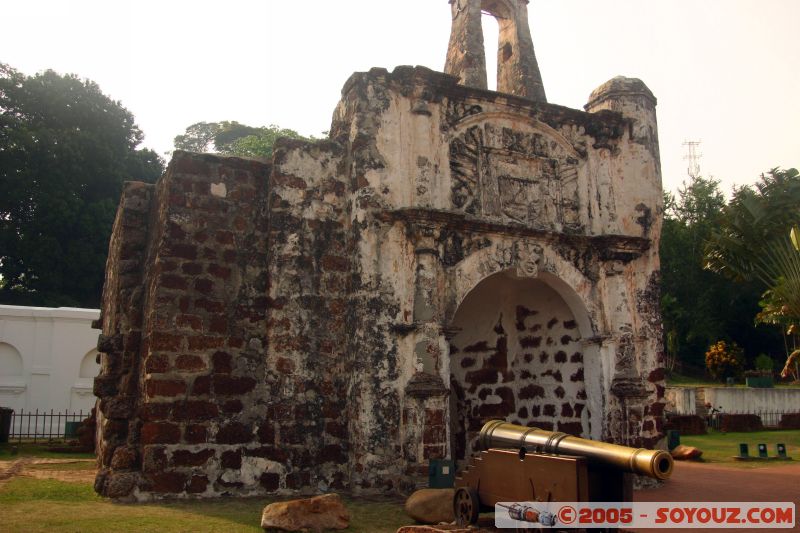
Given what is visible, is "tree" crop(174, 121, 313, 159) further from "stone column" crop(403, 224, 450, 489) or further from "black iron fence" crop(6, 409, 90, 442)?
"stone column" crop(403, 224, 450, 489)

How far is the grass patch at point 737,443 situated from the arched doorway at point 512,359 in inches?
148

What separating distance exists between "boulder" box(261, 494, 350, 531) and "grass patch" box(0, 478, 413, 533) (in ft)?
0.43

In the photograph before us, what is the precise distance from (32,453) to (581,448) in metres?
10.0

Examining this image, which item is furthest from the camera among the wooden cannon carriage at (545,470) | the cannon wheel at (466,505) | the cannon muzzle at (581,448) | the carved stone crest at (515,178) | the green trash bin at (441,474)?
the carved stone crest at (515,178)

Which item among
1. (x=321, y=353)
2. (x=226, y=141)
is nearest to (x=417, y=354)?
(x=321, y=353)

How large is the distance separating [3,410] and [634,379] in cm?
1115

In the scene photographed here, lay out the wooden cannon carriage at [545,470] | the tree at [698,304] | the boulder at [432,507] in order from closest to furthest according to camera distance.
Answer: the wooden cannon carriage at [545,470]
the boulder at [432,507]
the tree at [698,304]

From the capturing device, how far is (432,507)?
582cm

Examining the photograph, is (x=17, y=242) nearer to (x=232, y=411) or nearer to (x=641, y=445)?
(x=232, y=411)

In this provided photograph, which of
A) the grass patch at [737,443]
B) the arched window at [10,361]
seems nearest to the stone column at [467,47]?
the grass patch at [737,443]

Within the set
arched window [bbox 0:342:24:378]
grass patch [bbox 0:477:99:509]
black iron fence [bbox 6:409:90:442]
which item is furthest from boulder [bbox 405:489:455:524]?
arched window [bbox 0:342:24:378]

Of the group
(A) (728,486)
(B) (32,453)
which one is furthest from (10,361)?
(A) (728,486)

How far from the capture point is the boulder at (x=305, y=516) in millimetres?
5285

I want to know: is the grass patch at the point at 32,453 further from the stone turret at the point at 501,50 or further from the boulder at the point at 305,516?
the stone turret at the point at 501,50
